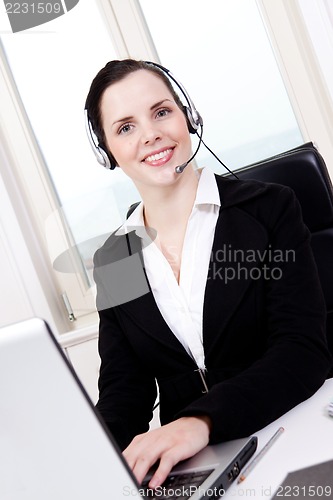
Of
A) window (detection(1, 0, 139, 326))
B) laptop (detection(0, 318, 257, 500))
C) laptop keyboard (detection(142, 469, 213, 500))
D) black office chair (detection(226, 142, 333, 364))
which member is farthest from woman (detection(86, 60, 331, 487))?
window (detection(1, 0, 139, 326))

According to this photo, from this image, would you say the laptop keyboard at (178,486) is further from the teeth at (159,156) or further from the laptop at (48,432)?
the teeth at (159,156)

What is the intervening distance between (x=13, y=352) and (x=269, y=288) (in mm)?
795

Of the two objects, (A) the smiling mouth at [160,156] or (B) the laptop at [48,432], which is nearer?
(B) the laptop at [48,432]

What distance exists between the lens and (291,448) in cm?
80

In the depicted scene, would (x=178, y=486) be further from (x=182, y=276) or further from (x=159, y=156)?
(x=159, y=156)

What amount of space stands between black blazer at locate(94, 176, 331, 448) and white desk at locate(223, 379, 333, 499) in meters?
0.12

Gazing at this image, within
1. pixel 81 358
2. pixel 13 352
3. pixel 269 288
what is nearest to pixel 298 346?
pixel 269 288

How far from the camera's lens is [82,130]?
240cm

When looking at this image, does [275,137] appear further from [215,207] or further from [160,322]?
[160,322]

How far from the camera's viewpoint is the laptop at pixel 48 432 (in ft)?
1.72

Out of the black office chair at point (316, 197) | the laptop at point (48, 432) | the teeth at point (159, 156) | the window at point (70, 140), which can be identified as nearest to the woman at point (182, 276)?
the teeth at point (159, 156)

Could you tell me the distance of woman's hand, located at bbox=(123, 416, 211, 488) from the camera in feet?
2.68

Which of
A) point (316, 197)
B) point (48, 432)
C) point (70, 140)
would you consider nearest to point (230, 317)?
point (316, 197)

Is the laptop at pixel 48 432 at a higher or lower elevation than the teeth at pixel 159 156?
lower
